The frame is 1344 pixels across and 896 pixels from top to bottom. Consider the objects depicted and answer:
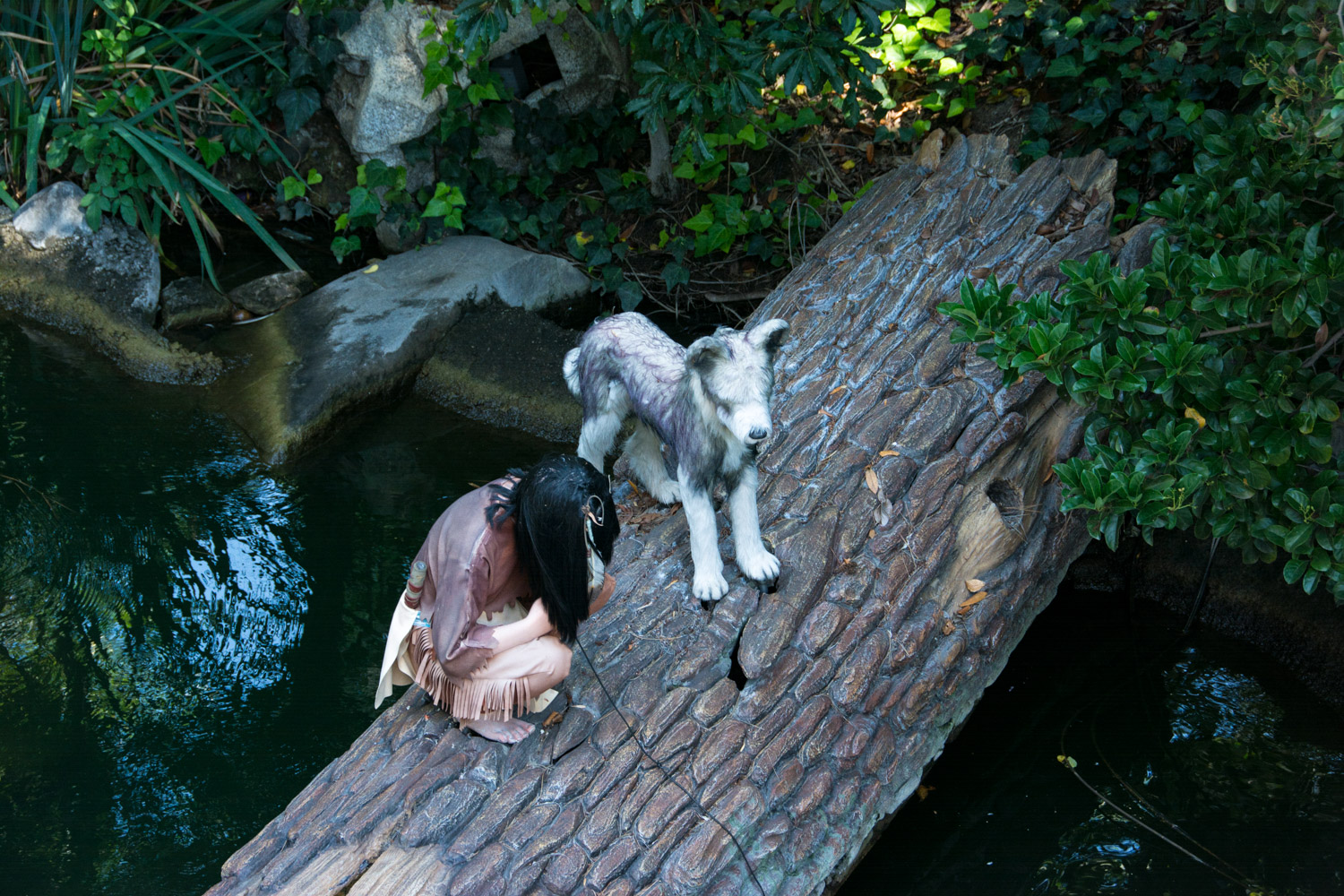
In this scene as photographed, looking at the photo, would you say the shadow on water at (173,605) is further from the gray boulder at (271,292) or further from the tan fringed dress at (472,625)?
the tan fringed dress at (472,625)

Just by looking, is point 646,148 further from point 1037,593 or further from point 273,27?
point 1037,593

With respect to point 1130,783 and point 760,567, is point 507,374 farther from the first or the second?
point 1130,783

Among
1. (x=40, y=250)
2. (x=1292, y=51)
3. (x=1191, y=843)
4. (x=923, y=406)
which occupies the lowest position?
(x=1191, y=843)

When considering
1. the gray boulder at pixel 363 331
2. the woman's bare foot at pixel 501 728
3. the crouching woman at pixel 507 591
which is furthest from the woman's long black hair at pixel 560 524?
the gray boulder at pixel 363 331

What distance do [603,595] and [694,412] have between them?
0.58 meters

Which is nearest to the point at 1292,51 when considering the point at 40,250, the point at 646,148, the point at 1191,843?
the point at 1191,843

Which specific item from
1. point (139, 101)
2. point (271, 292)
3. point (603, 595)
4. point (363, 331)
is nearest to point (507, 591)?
point (603, 595)

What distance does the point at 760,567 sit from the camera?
3.06m

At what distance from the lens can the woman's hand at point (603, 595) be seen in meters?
2.83

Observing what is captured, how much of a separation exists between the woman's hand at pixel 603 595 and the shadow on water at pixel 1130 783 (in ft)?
4.08

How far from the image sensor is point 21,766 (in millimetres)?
3479

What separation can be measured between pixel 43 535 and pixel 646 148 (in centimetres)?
391

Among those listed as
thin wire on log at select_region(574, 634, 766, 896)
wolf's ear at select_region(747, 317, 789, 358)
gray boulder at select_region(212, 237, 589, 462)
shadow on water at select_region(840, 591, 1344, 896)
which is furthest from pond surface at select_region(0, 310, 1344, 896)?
wolf's ear at select_region(747, 317, 789, 358)

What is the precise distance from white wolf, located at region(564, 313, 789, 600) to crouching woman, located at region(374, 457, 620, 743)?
38 centimetres
